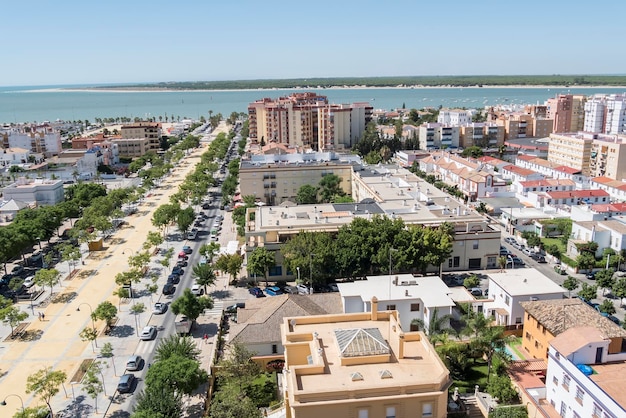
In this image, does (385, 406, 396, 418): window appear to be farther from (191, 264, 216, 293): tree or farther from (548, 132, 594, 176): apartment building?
(548, 132, 594, 176): apartment building

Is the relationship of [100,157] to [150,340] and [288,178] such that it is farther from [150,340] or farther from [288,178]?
[150,340]

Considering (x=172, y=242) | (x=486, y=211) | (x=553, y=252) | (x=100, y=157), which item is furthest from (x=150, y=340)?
(x=100, y=157)

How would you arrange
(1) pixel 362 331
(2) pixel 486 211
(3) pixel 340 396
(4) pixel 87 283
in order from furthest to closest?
(2) pixel 486 211 < (4) pixel 87 283 < (1) pixel 362 331 < (3) pixel 340 396

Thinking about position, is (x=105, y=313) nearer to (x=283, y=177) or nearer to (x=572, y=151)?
(x=283, y=177)

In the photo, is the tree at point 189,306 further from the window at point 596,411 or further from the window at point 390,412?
the window at point 596,411

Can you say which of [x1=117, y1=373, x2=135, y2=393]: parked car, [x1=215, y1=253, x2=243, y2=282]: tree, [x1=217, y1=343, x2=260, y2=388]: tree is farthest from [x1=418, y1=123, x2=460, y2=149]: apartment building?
[x1=117, y1=373, x2=135, y2=393]: parked car

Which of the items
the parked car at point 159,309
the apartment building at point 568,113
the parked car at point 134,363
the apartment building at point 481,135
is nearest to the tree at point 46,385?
the parked car at point 134,363
